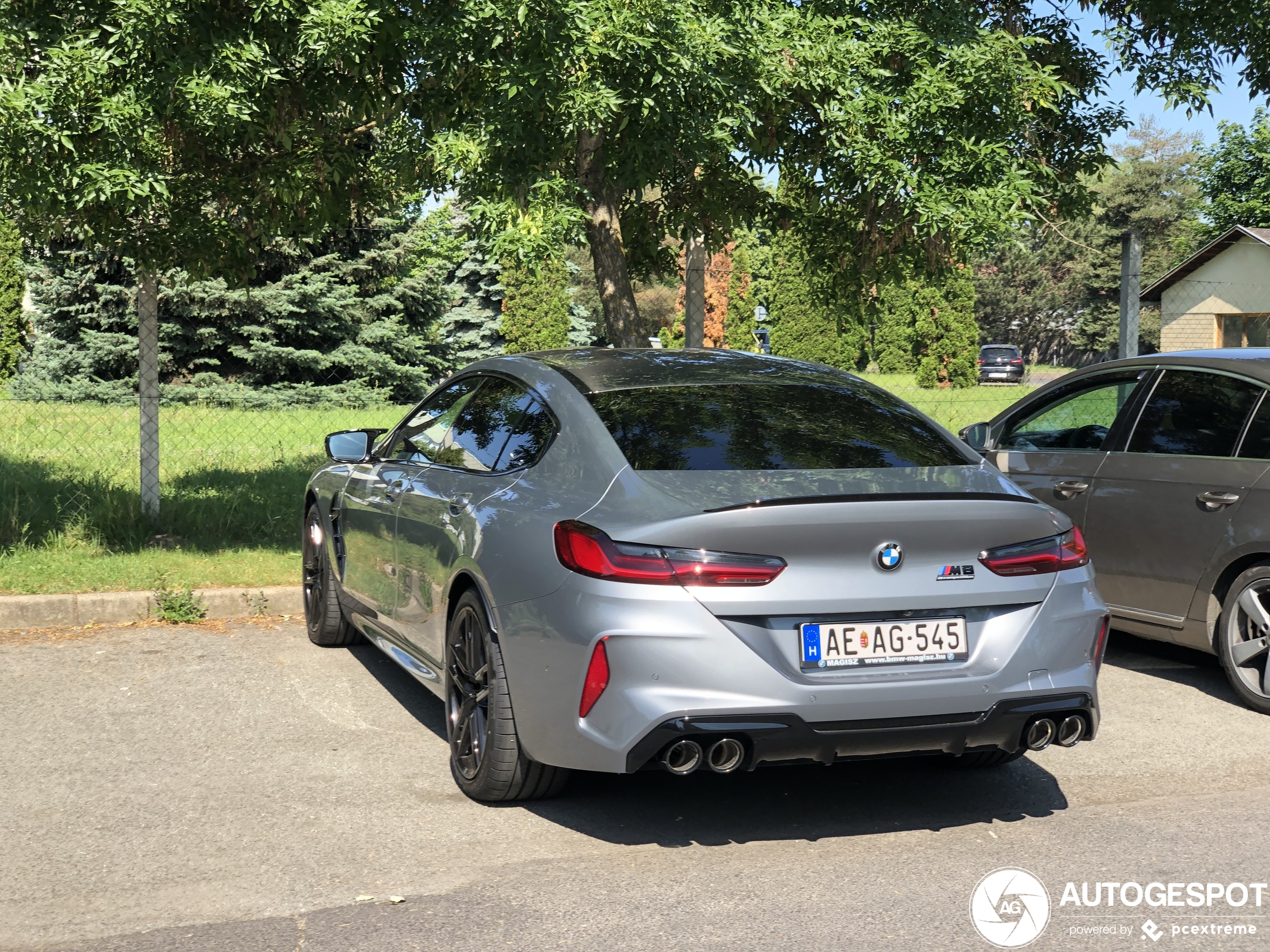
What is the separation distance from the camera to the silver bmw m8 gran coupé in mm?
3812

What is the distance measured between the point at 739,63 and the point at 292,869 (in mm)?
5523

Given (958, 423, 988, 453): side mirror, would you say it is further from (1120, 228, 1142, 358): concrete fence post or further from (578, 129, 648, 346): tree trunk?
(1120, 228, 1142, 358): concrete fence post

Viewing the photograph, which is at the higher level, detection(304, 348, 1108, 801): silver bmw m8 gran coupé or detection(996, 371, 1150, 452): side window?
detection(996, 371, 1150, 452): side window

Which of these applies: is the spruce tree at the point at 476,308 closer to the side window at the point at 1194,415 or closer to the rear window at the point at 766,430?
the side window at the point at 1194,415

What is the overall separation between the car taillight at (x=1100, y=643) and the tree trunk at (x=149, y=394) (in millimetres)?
6884

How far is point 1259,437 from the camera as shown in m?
5.96

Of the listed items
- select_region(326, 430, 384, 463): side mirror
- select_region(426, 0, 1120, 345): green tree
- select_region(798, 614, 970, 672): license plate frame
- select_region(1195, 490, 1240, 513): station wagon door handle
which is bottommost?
select_region(798, 614, 970, 672): license plate frame

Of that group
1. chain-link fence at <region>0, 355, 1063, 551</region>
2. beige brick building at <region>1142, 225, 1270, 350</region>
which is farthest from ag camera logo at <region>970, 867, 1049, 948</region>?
beige brick building at <region>1142, 225, 1270, 350</region>

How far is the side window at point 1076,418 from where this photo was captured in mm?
6863

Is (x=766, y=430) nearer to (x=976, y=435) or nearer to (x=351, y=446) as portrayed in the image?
(x=351, y=446)

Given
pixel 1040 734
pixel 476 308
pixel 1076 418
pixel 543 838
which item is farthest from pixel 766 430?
pixel 476 308

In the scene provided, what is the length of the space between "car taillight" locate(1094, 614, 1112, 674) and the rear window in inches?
28.3

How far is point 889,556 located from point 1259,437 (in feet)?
9.68

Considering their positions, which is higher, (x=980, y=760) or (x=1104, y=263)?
(x=1104, y=263)
